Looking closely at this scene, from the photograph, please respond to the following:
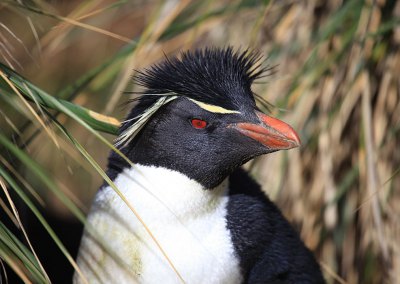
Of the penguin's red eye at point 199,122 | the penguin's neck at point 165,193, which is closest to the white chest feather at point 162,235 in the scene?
the penguin's neck at point 165,193

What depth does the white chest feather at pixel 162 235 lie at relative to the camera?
2014 mm

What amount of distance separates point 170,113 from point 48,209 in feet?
5.77

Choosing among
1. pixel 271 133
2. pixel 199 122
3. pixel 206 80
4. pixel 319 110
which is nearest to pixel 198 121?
pixel 199 122

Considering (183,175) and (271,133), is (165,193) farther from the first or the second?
(271,133)

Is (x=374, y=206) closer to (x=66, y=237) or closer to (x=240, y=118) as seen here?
(x=240, y=118)

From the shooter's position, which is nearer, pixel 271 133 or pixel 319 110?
pixel 271 133

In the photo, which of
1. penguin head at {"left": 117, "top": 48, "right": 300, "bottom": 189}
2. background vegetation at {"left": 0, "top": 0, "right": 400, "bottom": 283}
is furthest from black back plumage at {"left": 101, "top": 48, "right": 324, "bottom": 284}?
background vegetation at {"left": 0, "top": 0, "right": 400, "bottom": 283}

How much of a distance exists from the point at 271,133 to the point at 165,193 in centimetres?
35

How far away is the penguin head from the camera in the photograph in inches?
79.7

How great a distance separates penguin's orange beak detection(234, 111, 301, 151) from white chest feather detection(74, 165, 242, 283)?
0.23 meters

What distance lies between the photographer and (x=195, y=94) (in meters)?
2.02

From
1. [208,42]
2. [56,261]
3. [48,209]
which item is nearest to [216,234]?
[56,261]

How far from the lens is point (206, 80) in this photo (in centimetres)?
204

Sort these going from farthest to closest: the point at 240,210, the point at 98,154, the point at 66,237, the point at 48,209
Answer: the point at 98,154 → the point at 48,209 → the point at 66,237 → the point at 240,210
